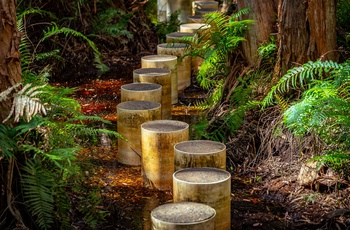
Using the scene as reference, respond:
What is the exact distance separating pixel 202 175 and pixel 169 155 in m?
1.25

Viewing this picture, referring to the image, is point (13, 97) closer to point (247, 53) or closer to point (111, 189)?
point (111, 189)

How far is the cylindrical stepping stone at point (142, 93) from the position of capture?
30.1 feet

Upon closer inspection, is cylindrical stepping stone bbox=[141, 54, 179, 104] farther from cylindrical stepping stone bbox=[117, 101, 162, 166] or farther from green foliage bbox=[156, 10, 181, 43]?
green foliage bbox=[156, 10, 181, 43]

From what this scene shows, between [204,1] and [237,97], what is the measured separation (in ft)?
27.5

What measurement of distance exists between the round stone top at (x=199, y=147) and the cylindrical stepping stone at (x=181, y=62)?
4.39 m

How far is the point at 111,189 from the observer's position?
25.1 feet

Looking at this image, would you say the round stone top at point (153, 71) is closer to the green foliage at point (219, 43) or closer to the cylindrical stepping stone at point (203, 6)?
the green foliage at point (219, 43)

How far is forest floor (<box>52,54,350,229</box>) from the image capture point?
6723 millimetres

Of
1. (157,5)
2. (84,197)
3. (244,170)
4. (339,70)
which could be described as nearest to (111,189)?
(84,197)

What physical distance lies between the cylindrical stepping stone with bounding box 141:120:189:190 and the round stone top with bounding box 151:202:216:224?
1.67m

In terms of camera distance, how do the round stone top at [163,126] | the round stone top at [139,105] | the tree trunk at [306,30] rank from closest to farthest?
the round stone top at [163,126], the tree trunk at [306,30], the round stone top at [139,105]

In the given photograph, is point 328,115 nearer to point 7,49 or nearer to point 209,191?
point 209,191

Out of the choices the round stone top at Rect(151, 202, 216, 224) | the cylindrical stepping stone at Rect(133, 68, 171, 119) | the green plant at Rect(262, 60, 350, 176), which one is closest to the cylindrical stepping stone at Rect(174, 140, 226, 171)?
the green plant at Rect(262, 60, 350, 176)

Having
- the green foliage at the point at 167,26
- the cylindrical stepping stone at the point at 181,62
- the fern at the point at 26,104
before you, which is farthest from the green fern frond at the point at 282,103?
the green foliage at the point at 167,26
